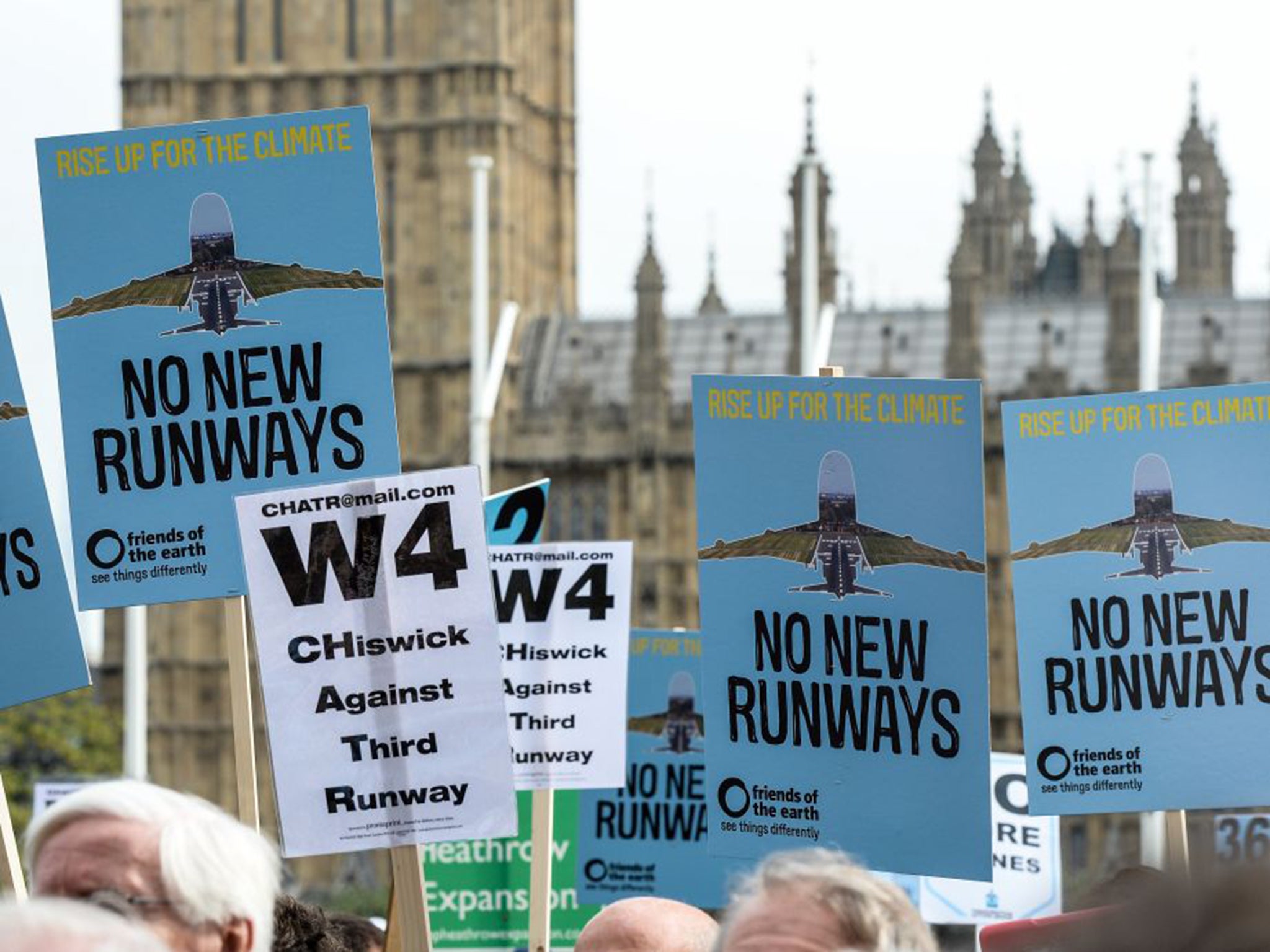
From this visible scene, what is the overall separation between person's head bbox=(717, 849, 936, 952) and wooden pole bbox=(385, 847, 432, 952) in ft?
5.71

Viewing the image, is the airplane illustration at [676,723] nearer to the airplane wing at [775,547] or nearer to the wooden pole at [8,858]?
the airplane wing at [775,547]

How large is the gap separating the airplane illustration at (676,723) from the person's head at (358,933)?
13.9ft

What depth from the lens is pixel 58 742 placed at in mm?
43438

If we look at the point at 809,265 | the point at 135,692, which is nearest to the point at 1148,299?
the point at 809,265

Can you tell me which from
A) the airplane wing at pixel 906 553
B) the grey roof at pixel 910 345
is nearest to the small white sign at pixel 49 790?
the airplane wing at pixel 906 553

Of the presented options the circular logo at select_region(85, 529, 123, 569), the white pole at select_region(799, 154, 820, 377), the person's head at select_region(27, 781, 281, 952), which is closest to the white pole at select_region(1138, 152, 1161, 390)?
the white pole at select_region(799, 154, 820, 377)

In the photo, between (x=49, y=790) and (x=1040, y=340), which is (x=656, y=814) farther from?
(x=1040, y=340)

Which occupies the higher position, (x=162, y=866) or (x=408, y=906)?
(x=162, y=866)

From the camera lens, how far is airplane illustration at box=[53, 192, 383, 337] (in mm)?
6375

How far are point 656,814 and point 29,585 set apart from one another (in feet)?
14.2

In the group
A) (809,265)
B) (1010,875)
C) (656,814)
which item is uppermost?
(809,265)

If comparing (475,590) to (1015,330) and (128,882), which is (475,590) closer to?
(128,882)

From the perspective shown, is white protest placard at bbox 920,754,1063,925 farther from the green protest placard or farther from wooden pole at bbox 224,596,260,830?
wooden pole at bbox 224,596,260,830

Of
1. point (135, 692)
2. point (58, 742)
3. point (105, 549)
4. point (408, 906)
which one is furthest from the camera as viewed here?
point (58, 742)
